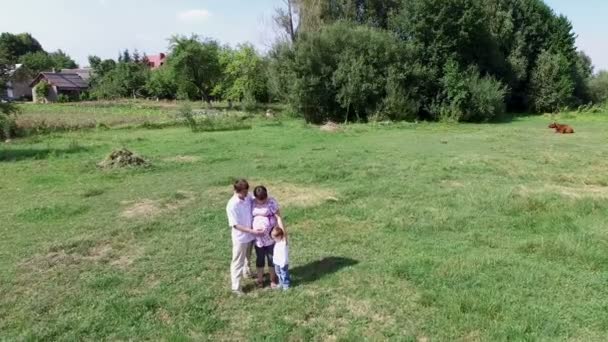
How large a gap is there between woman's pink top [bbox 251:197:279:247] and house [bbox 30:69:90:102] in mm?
69057

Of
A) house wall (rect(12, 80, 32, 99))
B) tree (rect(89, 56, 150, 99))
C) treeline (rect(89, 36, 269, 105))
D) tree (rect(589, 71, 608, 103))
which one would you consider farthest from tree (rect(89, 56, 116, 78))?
tree (rect(589, 71, 608, 103))

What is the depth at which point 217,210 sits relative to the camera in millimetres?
9438

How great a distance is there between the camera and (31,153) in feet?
58.0

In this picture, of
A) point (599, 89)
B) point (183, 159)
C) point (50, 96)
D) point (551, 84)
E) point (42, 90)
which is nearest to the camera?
point (183, 159)

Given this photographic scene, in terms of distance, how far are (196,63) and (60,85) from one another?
33.9 m

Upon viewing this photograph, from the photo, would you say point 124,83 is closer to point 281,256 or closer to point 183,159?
point 183,159

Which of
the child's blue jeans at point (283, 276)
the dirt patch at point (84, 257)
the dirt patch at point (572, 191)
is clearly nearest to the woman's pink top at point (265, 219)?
the child's blue jeans at point (283, 276)

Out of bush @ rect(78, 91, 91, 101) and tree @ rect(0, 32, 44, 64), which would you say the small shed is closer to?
bush @ rect(78, 91, 91, 101)

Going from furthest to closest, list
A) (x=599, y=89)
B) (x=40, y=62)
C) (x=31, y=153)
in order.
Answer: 1. (x=40, y=62)
2. (x=599, y=89)
3. (x=31, y=153)

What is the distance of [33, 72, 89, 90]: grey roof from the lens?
7094 centimetres

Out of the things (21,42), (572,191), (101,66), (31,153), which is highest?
(21,42)

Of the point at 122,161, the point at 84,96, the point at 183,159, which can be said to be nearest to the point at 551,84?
the point at 183,159

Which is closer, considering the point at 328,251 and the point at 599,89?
the point at 328,251

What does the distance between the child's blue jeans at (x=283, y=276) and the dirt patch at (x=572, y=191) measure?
6.23 m
